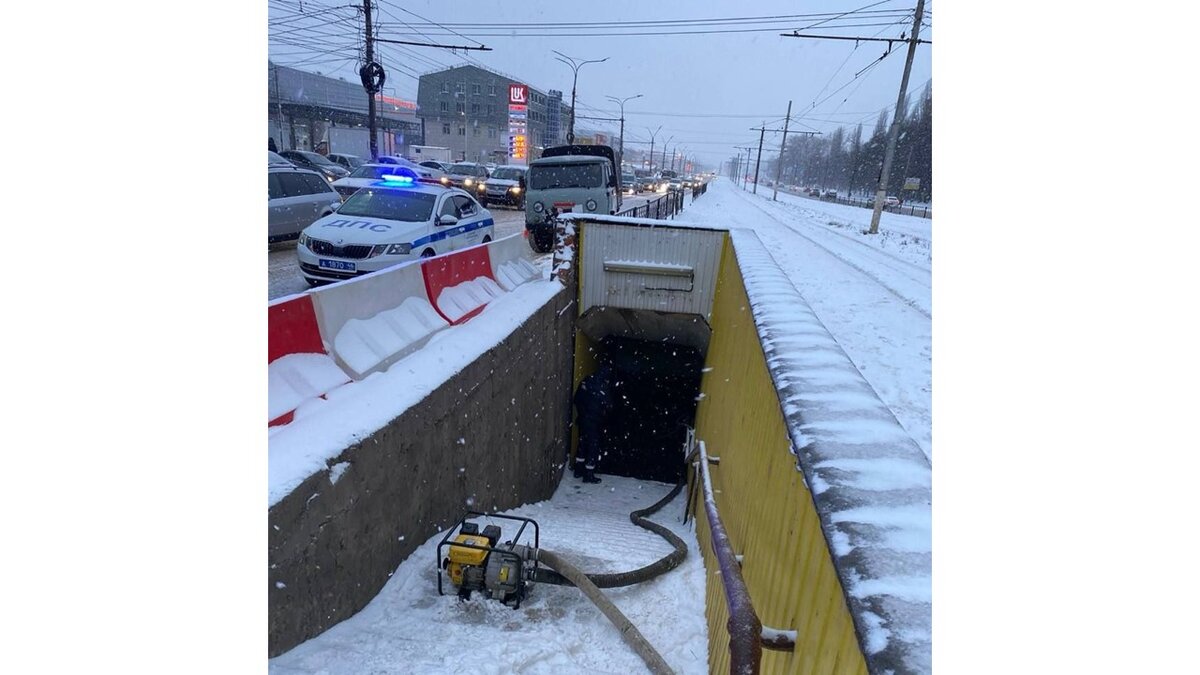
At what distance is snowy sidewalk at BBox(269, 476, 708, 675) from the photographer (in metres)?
3.65

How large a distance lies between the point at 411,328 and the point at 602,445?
29.8ft

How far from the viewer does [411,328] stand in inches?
275

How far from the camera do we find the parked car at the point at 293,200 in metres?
13.0

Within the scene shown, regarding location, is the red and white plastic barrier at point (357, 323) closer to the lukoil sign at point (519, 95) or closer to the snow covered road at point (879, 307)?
the snow covered road at point (879, 307)

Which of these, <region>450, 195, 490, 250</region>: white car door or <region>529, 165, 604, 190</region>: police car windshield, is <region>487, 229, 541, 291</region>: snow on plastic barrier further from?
<region>529, 165, 604, 190</region>: police car windshield

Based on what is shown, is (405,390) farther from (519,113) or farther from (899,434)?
(519,113)

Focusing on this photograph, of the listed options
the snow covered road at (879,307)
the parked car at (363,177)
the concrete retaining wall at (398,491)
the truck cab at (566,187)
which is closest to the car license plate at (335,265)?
the concrete retaining wall at (398,491)

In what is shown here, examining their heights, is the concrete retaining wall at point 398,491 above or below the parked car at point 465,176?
below

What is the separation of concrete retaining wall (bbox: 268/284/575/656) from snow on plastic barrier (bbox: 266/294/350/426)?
754 millimetres

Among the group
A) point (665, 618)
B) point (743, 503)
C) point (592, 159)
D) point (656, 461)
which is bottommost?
point (656, 461)

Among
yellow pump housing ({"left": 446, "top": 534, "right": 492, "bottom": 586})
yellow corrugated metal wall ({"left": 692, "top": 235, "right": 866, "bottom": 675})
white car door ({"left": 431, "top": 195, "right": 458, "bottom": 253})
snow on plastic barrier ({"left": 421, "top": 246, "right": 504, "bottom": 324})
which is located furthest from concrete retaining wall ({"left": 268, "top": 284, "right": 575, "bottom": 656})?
white car door ({"left": 431, "top": 195, "right": 458, "bottom": 253})

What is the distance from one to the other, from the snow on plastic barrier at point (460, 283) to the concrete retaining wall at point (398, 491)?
0.89 meters

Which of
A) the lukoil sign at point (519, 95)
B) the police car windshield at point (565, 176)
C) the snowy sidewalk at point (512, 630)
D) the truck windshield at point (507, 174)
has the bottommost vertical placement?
the snowy sidewalk at point (512, 630)

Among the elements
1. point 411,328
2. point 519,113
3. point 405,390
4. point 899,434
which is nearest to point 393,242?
point 411,328
